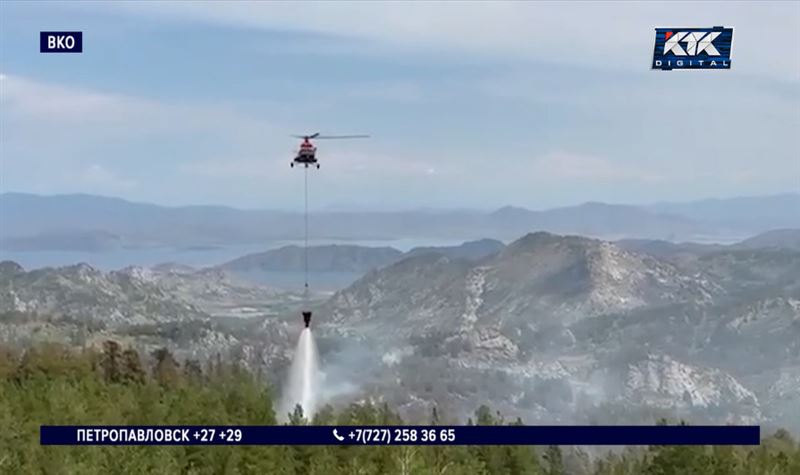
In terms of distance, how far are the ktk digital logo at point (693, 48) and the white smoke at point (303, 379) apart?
18.7 feet

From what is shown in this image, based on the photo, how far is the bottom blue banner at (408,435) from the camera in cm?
1103

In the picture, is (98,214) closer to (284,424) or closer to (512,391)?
(284,424)

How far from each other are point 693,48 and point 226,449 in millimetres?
6543

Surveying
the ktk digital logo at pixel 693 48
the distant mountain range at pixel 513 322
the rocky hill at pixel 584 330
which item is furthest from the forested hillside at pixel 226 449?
the ktk digital logo at pixel 693 48

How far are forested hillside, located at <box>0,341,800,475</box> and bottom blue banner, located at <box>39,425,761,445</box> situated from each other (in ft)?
1.15

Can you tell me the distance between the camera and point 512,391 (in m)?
18.5

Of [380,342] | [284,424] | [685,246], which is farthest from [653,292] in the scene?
[284,424]

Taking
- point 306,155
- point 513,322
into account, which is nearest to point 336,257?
point 306,155

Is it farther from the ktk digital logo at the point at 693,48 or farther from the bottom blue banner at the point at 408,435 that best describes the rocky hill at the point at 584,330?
the ktk digital logo at the point at 693,48

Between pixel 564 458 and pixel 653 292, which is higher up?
pixel 653 292

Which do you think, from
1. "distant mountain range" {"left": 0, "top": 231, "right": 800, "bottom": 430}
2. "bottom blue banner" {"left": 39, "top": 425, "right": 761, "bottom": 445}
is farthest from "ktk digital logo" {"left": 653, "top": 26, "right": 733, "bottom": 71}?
"distant mountain range" {"left": 0, "top": 231, "right": 800, "bottom": 430}

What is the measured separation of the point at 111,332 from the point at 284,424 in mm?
7945

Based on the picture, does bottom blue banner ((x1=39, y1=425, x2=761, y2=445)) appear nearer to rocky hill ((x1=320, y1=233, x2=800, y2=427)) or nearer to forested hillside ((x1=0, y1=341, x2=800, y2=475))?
forested hillside ((x1=0, y1=341, x2=800, y2=475))

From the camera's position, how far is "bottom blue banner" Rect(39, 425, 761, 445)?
1103 cm
